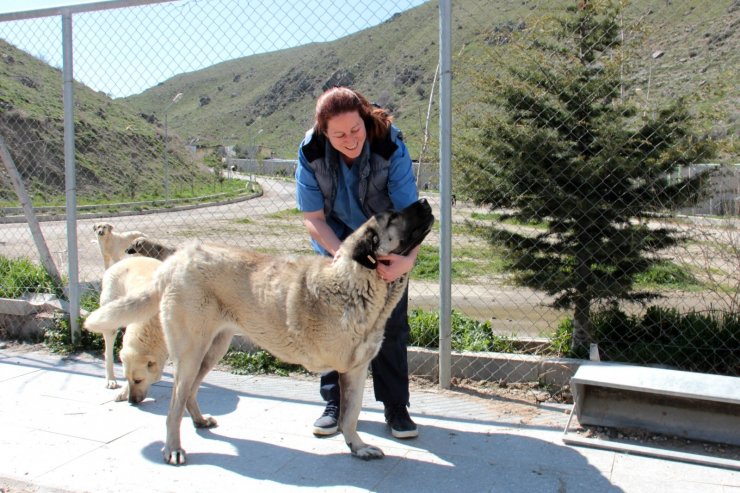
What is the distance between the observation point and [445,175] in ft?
15.6

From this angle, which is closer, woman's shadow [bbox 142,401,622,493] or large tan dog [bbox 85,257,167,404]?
woman's shadow [bbox 142,401,622,493]

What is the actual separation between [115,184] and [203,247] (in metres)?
23.8

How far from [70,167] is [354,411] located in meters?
3.84

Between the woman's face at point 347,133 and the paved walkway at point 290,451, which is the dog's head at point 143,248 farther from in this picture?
the woman's face at point 347,133

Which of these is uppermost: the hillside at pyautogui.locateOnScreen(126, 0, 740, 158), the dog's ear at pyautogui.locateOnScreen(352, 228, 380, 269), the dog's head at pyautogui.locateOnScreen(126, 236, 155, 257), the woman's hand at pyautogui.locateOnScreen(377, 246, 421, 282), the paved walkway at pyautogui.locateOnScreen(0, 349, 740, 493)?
the hillside at pyautogui.locateOnScreen(126, 0, 740, 158)

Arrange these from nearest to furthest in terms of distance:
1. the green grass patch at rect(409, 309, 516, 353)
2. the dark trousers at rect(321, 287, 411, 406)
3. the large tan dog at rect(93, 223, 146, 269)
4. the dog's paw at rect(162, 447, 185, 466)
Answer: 1. the dog's paw at rect(162, 447, 185, 466)
2. the dark trousers at rect(321, 287, 411, 406)
3. the green grass patch at rect(409, 309, 516, 353)
4. the large tan dog at rect(93, 223, 146, 269)

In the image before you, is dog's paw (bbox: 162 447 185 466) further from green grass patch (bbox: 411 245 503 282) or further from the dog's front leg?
green grass patch (bbox: 411 245 503 282)

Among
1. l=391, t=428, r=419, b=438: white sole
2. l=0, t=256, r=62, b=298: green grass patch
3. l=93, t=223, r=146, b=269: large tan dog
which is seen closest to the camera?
l=391, t=428, r=419, b=438: white sole

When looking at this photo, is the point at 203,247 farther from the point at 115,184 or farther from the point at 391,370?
the point at 115,184

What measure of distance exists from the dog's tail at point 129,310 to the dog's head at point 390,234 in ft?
4.58

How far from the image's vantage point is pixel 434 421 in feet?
14.1

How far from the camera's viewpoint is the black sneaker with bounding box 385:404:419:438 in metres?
3.98

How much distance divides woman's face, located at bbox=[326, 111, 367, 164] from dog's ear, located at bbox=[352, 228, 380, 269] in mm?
575

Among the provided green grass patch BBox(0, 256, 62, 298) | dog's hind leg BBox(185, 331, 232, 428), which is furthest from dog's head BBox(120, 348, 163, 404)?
green grass patch BBox(0, 256, 62, 298)
